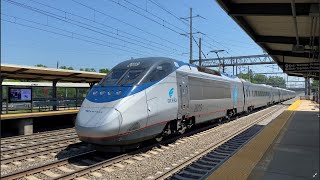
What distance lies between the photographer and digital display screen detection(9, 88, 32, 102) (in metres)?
16.2

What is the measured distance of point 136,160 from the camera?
910 centimetres

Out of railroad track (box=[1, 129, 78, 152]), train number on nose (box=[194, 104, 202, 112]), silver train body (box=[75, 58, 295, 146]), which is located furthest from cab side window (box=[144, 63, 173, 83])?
railroad track (box=[1, 129, 78, 152])

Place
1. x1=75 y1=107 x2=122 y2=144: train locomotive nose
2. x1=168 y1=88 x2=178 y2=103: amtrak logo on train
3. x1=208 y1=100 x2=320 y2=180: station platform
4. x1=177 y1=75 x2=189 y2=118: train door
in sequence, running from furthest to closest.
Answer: x1=177 y1=75 x2=189 y2=118: train door
x1=168 y1=88 x2=178 y2=103: amtrak logo on train
x1=75 y1=107 x2=122 y2=144: train locomotive nose
x1=208 y1=100 x2=320 y2=180: station platform

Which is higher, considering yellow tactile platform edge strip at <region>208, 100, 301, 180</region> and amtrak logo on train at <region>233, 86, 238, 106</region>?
amtrak logo on train at <region>233, 86, 238, 106</region>

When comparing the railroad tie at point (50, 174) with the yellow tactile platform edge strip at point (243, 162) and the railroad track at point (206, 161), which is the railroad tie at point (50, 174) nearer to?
the railroad track at point (206, 161)

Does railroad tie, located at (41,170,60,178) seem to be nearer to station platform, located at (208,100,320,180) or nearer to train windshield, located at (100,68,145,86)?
train windshield, located at (100,68,145,86)

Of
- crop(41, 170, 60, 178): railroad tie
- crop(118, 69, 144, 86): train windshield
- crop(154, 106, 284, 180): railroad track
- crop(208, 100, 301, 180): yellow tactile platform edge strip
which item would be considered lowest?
crop(41, 170, 60, 178): railroad tie

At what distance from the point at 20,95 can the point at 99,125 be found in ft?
32.1

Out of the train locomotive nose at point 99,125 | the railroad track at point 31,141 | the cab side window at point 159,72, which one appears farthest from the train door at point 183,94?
the railroad track at point 31,141

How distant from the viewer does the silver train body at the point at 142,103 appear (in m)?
8.64

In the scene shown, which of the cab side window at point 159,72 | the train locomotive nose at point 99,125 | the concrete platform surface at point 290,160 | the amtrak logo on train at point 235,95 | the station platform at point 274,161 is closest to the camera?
the station platform at point 274,161

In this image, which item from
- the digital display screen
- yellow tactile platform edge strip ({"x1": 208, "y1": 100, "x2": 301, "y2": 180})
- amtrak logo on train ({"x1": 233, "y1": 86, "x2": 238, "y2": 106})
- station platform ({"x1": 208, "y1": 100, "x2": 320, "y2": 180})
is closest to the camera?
yellow tactile platform edge strip ({"x1": 208, "y1": 100, "x2": 301, "y2": 180})

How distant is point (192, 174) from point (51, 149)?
201 inches

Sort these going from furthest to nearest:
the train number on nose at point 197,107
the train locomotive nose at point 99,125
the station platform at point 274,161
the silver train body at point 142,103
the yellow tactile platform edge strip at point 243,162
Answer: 1. the train number on nose at point 197,107
2. the silver train body at point 142,103
3. the train locomotive nose at point 99,125
4. the station platform at point 274,161
5. the yellow tactile platform edge strip at point 243,162
